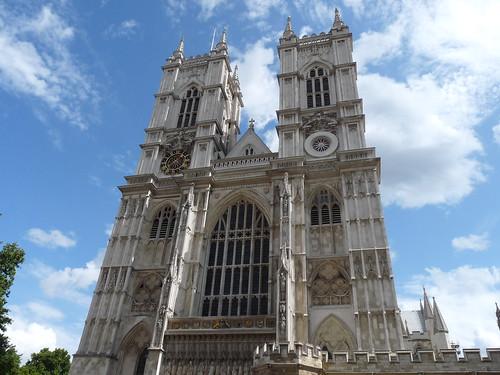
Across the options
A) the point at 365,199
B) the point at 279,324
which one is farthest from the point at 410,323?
the point at 279,324

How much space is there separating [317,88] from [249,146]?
24.1ft

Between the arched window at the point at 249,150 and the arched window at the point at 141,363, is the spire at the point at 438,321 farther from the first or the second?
the arched window at the point at 141,363

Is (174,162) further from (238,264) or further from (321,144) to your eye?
(321,144)

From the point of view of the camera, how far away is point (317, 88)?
31906 mm

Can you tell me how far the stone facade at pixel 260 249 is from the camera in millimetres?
19453

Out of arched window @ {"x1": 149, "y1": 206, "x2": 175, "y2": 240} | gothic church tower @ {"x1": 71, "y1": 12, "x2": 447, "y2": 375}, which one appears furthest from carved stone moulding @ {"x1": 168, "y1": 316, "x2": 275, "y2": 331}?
arched window @ {"x1": 149, "y1": 206, "x2": 175, "y2": 240}

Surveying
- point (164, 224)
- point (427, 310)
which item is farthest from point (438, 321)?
point (164, 224)

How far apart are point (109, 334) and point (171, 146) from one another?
1496 cm

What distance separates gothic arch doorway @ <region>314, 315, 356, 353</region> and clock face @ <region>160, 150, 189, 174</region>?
1568cm

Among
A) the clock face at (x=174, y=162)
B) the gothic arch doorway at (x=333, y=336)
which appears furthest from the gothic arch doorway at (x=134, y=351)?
the clock face at (x=174, y=162)

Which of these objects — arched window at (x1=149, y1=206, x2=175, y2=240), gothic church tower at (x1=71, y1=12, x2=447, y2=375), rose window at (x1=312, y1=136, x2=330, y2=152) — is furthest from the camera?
rose window at (x1=312, y1=136, x2=330, y2=152)

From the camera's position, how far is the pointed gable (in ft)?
101

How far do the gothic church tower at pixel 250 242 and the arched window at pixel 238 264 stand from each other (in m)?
0.07

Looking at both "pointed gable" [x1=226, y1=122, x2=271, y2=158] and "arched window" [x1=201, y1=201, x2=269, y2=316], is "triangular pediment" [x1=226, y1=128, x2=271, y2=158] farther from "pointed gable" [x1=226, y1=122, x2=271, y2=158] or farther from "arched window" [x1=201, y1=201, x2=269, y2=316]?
"arched window" [x1=201, y1=201, x2=269, y2=316]
